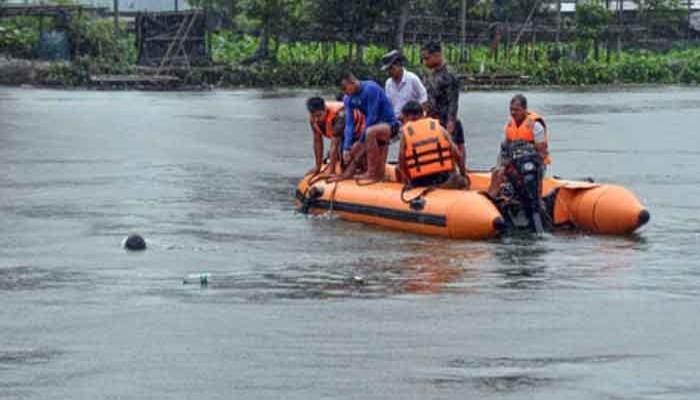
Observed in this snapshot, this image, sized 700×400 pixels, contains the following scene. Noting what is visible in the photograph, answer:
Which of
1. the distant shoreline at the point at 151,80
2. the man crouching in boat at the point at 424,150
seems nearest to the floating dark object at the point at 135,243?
the man crouching in boat at the point at 424,150

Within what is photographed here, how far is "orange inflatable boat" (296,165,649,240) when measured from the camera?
18.3m

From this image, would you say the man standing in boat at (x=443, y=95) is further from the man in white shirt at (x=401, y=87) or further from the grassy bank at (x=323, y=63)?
the grassy bank at (x=323, y=63)

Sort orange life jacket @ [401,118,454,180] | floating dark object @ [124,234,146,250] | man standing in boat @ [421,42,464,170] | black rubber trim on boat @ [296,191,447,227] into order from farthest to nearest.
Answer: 1. man standing in boat @ [421,42,464,170]
2. orange life jacket @ [401,118,454,180]
3. black rubber trim on boat @ [296,191,447,227]
4. floating dark object @ [124,234,146,250]

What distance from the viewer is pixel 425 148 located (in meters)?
19.1

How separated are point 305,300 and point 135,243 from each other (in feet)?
13.1

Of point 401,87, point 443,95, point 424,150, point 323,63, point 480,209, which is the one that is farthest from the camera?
point 323,63

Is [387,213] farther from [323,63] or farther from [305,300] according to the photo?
[323,63]

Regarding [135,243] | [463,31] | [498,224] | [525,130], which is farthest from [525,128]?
[463,31]

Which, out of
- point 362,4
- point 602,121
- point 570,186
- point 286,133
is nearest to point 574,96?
point 362,4

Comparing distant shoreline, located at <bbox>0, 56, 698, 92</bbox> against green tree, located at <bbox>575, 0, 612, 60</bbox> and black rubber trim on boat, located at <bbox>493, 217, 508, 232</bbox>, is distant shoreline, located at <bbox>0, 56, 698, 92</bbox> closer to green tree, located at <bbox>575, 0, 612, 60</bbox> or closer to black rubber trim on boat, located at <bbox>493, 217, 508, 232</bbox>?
green tree, located at <bbox>575, 0, 612, 60</bbox>

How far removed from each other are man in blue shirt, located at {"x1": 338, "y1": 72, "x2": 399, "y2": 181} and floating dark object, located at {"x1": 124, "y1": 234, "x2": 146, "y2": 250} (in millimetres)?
3464

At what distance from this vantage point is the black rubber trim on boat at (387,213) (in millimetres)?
18641

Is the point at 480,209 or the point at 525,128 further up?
the point at 525,128

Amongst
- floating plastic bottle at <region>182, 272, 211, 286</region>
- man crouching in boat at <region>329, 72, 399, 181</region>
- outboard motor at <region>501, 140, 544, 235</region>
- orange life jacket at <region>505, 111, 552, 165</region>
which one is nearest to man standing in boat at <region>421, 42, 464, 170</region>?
man crouching in boat at <region>329, 72, 399, 181</region>
